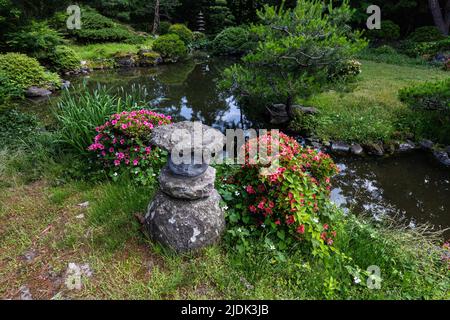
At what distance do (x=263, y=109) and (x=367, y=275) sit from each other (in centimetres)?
611

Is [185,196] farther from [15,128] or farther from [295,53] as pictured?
[295,53]

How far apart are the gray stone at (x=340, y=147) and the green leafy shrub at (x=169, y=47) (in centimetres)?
1103

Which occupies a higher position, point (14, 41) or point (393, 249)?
point (14, 41)

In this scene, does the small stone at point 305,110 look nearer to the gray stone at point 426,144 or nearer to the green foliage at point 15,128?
the gray stone at point 426,144

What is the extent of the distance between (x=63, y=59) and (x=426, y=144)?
1193cm

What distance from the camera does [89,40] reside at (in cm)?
1534

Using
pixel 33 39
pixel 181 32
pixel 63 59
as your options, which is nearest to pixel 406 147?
pixel 33 39

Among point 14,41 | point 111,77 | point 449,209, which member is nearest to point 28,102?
point 14,41

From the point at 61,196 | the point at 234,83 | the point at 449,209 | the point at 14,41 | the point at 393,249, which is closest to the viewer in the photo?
the point at 393,249

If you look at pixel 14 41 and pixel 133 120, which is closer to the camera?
pixel 133 120

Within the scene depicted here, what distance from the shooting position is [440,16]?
16.0m
